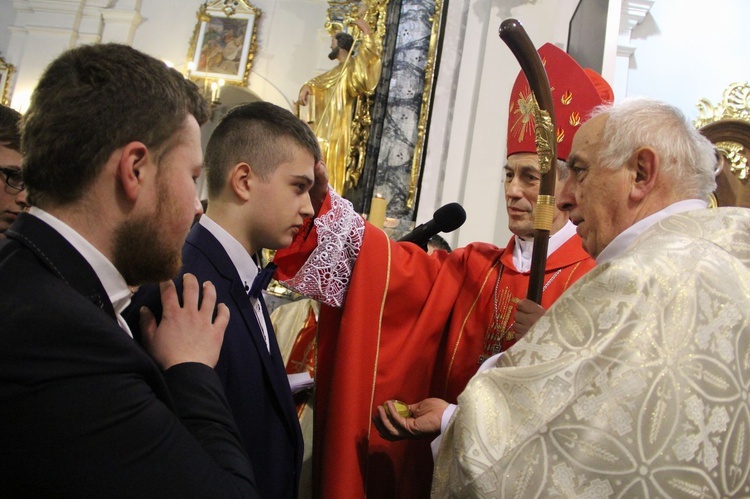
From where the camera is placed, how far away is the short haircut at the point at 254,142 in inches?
70.4

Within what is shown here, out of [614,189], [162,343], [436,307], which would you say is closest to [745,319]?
[614,189]

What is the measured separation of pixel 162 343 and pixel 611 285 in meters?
0.85

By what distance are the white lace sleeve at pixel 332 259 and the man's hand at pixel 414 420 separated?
464mm

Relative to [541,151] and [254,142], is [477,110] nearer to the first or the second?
[541,151]

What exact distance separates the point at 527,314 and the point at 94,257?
115cm

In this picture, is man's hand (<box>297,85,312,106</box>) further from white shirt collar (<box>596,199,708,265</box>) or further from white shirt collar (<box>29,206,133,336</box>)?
white shirt collar (<box>29,206,133,336</box>)

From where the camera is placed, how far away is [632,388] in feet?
3.86

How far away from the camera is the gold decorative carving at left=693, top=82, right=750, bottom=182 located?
447cm

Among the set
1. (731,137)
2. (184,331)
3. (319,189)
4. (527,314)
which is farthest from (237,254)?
(731,137)

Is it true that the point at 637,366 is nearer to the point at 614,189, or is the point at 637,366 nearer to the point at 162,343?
the point at 614,189

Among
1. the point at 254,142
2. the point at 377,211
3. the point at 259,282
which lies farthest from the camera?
the point at 377,211

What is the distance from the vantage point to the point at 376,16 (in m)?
7.29

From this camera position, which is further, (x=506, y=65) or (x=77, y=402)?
(x=506, y=65)

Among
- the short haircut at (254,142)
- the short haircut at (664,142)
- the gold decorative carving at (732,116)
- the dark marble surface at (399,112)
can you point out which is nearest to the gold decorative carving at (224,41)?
the dark marble surface at (399,112)
